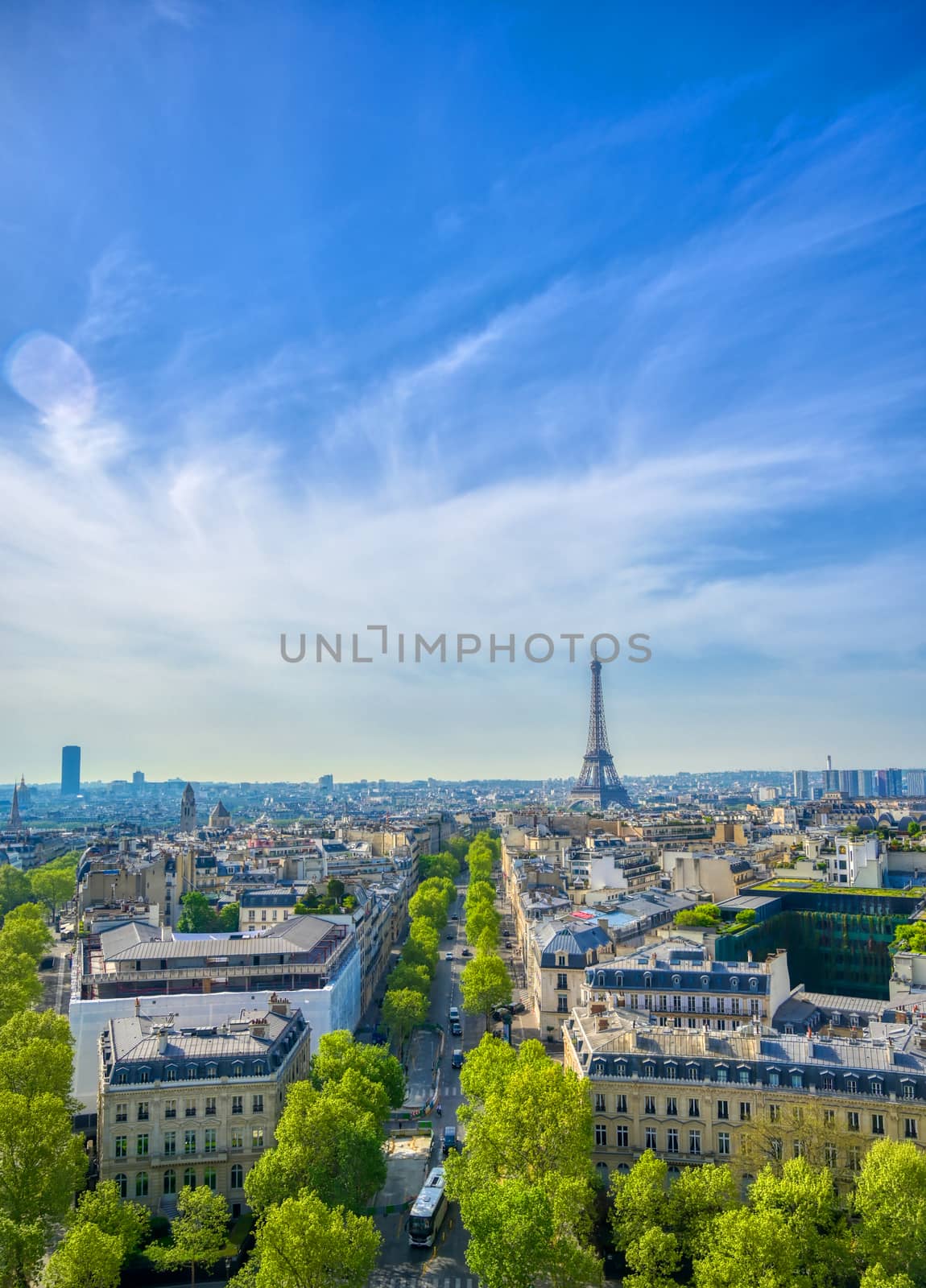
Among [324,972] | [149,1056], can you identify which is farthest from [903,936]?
[149,1056]

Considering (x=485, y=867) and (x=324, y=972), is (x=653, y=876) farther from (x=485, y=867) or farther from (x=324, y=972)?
(x=324, y=972)

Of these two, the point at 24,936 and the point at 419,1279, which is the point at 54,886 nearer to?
the point at 24,936

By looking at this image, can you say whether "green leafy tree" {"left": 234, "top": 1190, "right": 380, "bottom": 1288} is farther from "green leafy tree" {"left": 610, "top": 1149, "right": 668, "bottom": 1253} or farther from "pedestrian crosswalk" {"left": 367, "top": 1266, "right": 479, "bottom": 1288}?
"green leafy tree" {"left": 610, "top": 1149, "right": 668, "bottom": 1253}

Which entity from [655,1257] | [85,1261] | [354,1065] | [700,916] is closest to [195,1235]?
[85,1261]

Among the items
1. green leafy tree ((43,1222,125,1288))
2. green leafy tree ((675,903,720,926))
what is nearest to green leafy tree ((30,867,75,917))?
green leafy tree ((675,903,720,926))

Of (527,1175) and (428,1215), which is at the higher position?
(527,1175)
